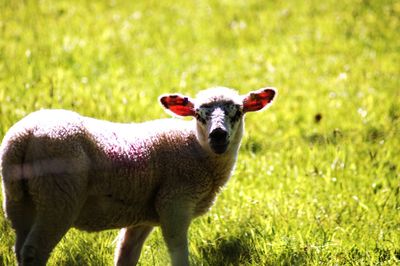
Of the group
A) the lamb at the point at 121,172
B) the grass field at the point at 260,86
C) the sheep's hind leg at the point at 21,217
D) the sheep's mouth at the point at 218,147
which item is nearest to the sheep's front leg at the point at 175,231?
the lamb at the point at 121,172

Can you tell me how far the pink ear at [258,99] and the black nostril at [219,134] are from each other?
48cm

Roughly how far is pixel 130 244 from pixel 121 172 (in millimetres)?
727

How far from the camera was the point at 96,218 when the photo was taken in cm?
440

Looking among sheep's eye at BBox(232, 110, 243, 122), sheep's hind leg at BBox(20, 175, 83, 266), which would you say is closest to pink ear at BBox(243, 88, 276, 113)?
sheep's eye at BBox(232, 110, 243, 122)

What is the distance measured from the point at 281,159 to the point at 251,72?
3020 millimetres

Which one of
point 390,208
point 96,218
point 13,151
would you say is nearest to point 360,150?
point 390,208

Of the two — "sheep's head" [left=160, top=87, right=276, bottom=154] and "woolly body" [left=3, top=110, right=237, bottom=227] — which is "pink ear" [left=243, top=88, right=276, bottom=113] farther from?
"woolly body" [left=3, top=110, right=237, bottom=227]

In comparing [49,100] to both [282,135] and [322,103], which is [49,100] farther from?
[322,103]

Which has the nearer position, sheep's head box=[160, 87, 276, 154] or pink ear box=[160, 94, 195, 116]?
sheep's head box=[160, 87, 276, 154]

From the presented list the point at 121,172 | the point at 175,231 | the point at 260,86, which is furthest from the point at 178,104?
the point at 260,86

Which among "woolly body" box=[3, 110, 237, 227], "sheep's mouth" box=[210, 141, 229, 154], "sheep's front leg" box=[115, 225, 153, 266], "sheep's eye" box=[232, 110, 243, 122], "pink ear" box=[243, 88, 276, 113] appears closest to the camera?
"woolly body" box=[3, 110, 237, 227]

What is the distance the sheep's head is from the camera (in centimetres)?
463

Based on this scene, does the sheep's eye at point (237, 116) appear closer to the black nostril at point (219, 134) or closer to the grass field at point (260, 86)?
the black nostril at point (219, 134)

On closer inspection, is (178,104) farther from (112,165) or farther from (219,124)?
(112,165)
